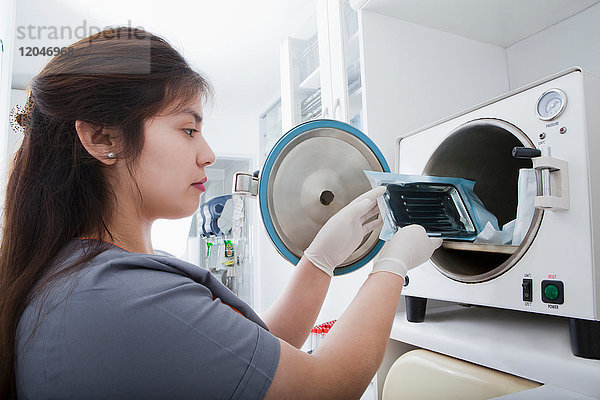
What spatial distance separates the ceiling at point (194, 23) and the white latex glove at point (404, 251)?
2.07 metres

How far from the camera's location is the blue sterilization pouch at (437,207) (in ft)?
3.47

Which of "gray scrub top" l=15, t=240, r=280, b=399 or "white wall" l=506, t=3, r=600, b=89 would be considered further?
"white wall" l=506, t=3, r=600, b=89

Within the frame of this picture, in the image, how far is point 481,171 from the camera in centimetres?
140

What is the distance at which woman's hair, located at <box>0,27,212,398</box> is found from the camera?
742mm

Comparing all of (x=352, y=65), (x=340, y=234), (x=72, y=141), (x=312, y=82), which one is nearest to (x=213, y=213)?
(x=312, y=82)

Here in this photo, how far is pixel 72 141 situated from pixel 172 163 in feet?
0.64

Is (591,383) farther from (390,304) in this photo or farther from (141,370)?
(141,370)

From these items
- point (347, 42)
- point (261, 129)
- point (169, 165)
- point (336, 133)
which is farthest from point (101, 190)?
point (261, 129)

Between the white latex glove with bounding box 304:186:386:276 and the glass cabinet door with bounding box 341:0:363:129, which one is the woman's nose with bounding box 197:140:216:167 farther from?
the glass cabinet door with bounding box 341:0:363:129

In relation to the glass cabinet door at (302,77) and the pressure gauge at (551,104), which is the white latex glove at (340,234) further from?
the glass cabinet door at (302,77)

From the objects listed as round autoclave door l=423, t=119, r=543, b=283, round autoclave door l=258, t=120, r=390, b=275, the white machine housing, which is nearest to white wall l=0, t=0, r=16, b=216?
round autoclave door l=258, t=120, r=390, b=275

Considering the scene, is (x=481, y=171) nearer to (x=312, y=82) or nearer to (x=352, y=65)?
(x=352, y=65)

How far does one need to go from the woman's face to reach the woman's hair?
0.07ft

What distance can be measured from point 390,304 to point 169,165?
54 centimetres
